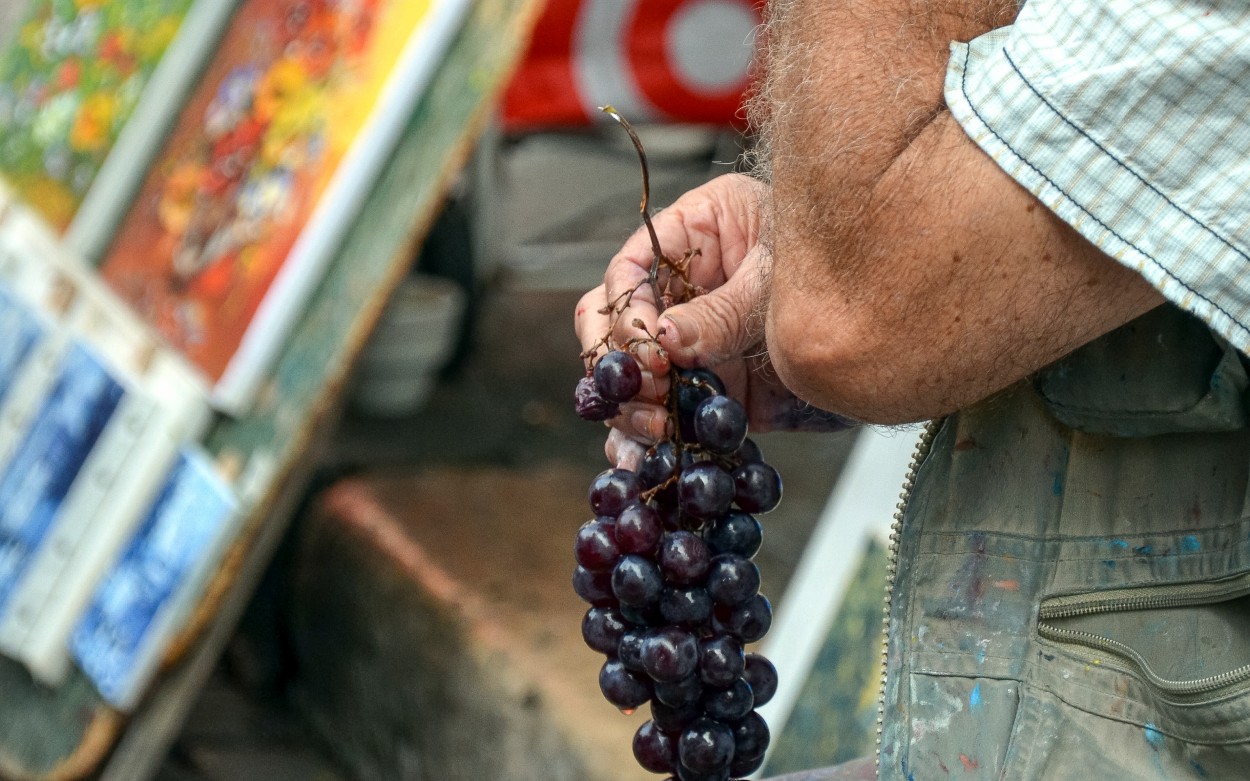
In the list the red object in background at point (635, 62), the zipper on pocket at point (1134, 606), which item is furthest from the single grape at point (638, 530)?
the red object in background at point (635, 62)

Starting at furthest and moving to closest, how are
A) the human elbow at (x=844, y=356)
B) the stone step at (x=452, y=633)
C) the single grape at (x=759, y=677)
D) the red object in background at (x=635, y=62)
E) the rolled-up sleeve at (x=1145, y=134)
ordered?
the red object in background at (x=635, y=62), the stone step at (x=452, y=633), the single grape at (x=759, y=677), the human elbow at (x=844, y=356), the rolled-up sleeve at (x=1145, y=134)

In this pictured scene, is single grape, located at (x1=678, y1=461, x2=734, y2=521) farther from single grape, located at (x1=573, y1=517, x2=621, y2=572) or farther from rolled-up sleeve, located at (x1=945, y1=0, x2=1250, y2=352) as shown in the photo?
rolled-up sleeve, located at (x1=945, y1=0, x2=1250, y2=352)

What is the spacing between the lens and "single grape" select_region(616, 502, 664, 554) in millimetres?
929

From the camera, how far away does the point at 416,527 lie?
2.88m

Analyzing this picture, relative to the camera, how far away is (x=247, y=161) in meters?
2.26

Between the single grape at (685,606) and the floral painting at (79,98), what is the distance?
184 cm

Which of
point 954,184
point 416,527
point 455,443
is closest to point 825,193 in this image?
point 954,184

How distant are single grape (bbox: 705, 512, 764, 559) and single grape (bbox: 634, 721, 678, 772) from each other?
147 millimetres

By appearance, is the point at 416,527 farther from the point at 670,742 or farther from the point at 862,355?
the point at 862,355

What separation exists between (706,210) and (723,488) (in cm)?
25

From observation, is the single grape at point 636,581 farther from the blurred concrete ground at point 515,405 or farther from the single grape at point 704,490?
the blurred concrete ground at point 515,405

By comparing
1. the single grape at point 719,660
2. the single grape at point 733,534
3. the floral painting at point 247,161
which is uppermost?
the single grape at point 733,534

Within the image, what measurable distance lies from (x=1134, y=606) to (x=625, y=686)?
0.35 m

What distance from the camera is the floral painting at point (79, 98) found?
7.98 feet
